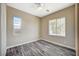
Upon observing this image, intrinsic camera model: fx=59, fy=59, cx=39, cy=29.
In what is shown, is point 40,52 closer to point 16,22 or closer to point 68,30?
point 68,30

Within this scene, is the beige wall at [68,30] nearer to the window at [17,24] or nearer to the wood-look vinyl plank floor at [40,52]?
the wood-look vinyl plank floor at [40,52]

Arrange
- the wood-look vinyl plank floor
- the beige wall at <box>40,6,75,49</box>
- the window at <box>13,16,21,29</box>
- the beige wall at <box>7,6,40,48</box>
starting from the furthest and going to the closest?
the window at <box>13,16,21,29</box>
the beige wall at <box>7,6,40,48</box>
the beige wall at <box>40,6,75,49</box>
the wood-look vinyl plank floor

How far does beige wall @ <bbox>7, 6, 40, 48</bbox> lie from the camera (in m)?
2.63

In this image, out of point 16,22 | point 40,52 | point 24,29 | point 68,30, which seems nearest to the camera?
point 40,52

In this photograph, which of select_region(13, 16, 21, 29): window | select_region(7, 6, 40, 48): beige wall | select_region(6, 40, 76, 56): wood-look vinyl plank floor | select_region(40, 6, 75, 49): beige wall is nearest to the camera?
select_region(6, 40, 76, 56): wood-look vinyl plank floor

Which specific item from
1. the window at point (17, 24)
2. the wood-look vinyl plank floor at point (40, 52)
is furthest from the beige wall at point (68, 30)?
the window at point (17, 24)

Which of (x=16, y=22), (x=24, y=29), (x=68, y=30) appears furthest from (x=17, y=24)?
(x=68, y=30)

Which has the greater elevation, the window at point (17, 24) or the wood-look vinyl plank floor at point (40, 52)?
the window at point (17, 24)

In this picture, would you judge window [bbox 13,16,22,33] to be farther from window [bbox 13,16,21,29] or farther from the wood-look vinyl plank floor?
the wood-look vinyl plank floor

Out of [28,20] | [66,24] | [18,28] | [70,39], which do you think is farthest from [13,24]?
[70,39]

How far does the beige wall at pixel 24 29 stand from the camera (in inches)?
103

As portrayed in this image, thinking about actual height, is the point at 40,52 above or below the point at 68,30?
below

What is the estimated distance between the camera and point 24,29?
3.37 meters

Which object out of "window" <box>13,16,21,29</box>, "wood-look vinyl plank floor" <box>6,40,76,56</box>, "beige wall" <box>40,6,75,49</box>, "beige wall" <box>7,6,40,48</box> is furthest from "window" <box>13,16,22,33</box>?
"beige wall" <box>40,6,75,49</box>
